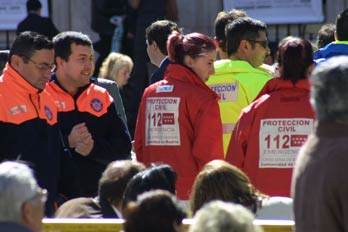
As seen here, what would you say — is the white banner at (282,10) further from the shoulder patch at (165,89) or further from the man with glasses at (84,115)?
the shoulder patch at (165,89)

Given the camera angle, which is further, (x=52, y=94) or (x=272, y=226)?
(x=52, y=94)

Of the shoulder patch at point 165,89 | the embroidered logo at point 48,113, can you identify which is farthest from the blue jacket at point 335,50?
the embroidered logo at point 48,113

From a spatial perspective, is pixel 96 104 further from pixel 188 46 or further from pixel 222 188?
pixel 222 188

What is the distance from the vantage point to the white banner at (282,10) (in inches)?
573

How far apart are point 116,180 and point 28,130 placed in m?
0.89

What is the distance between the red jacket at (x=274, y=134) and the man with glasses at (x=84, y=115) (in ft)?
3.60

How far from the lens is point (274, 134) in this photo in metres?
7.36

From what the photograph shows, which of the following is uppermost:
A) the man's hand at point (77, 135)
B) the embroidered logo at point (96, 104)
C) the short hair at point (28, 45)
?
the short hair at point (28, 45)

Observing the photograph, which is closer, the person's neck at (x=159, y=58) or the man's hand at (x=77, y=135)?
the man's hand at (x=77, y=135)

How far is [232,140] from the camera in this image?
7.55m

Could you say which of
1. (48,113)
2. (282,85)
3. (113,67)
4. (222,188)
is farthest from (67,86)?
(113,67)

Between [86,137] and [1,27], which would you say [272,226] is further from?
[1,27]

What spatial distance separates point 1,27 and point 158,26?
6837mm

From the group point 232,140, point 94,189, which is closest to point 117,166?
point 232,140
